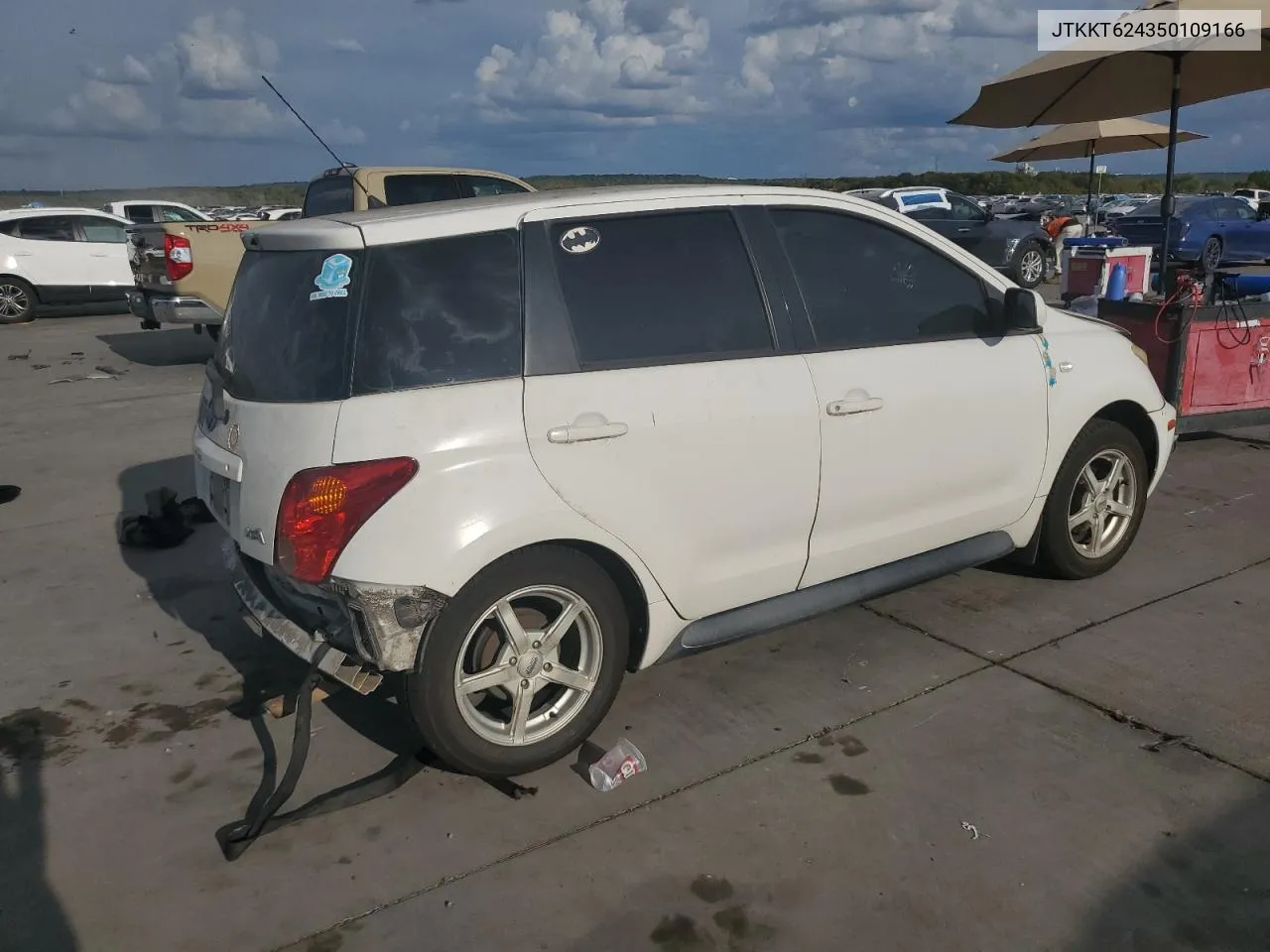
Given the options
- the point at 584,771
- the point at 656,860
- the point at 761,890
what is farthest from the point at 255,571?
the point at 761,890

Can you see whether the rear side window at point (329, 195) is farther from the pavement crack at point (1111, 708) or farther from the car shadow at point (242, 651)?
the pavement crack at point (1111, 708)

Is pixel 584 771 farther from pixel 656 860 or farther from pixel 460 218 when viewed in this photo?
pixel 460 218

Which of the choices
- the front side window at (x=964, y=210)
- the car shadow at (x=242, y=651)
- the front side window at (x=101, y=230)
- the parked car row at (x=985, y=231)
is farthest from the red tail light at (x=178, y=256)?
the front side window at (x=964, y=210)

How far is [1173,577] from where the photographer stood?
4.88m

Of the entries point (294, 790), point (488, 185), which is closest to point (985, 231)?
point (488, 185)

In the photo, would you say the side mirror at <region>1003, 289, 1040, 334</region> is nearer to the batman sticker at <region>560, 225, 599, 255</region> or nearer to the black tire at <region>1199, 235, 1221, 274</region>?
the batman sticker at <region>560, 225, 599, 255</region>

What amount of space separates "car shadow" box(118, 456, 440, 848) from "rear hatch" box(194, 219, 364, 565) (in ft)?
2.22

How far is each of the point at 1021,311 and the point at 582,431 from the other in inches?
81.3

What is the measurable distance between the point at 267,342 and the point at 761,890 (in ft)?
7.42

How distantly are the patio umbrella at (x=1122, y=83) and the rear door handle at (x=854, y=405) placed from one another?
178 inches

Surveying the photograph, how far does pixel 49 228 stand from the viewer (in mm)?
16578

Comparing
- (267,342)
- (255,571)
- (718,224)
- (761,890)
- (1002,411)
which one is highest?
(718,224)

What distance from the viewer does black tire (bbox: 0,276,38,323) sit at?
1650 cm

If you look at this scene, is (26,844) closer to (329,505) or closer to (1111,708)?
(329,505)
